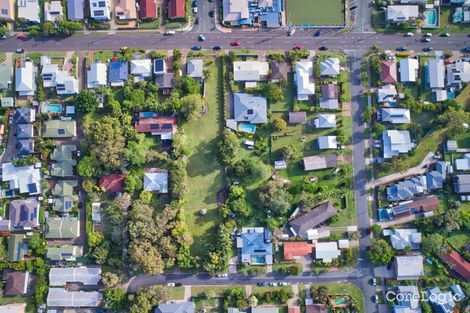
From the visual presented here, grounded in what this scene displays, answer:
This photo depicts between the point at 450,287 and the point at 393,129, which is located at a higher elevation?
the point at 393,129

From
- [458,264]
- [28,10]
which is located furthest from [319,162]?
[28,10]

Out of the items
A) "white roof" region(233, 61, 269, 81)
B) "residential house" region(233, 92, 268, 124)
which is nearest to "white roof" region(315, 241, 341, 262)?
"residential house" region(233, 92, 268, 124)

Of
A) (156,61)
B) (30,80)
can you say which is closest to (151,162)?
(156,61)

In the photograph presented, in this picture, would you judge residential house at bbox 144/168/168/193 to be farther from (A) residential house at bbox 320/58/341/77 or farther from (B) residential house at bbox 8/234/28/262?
(A) residential house at bbox 320/58/341/77

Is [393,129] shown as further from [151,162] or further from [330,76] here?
[151,162]

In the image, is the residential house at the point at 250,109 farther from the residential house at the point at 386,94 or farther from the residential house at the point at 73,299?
the residential house at the point at 73,299
